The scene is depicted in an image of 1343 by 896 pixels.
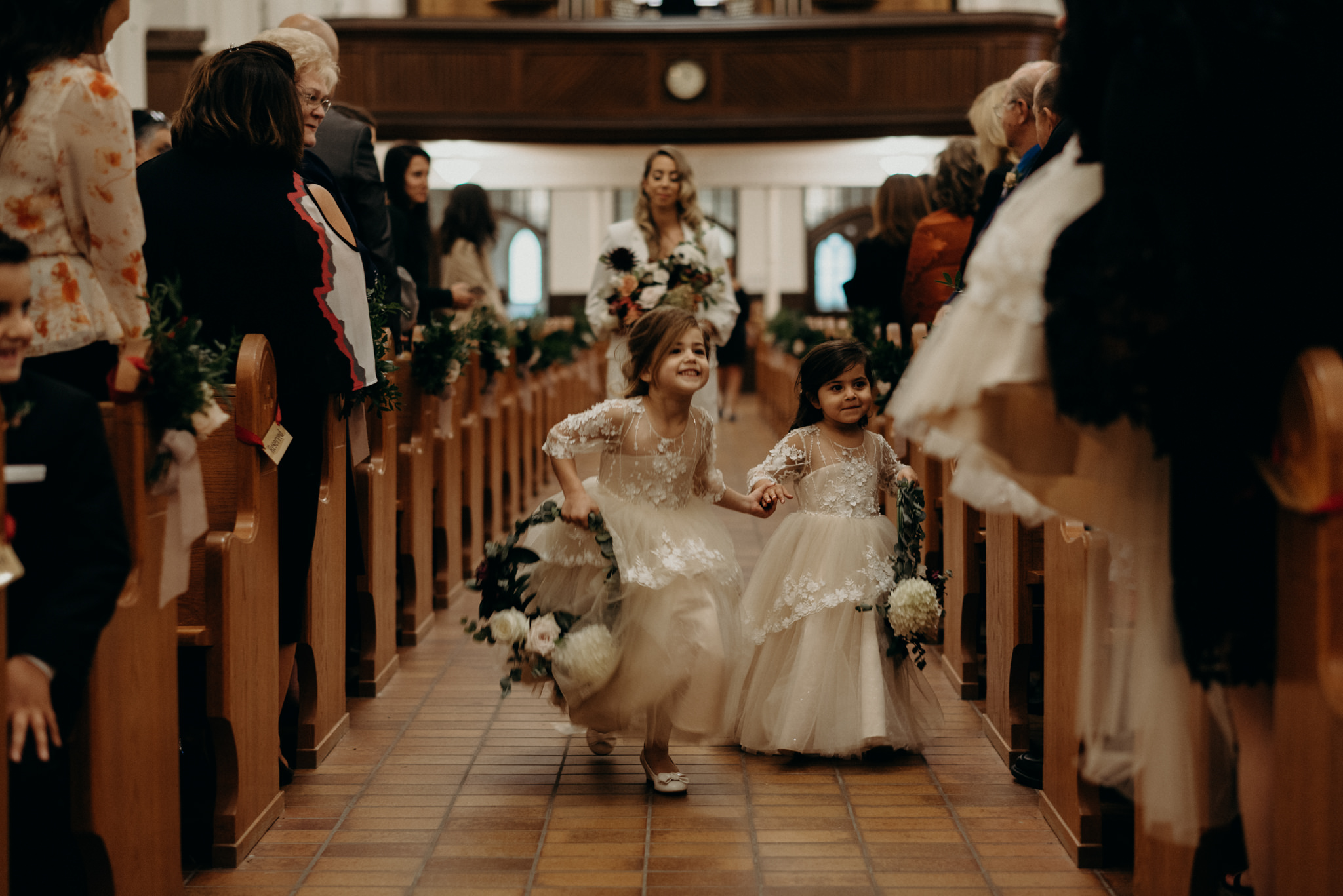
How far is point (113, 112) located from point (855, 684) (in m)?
2.43

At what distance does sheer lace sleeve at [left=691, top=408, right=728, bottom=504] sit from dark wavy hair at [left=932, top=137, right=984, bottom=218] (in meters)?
2.07

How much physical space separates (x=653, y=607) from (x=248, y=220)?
1.42 meters

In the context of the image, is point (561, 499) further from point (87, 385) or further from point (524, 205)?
point (524, 205)

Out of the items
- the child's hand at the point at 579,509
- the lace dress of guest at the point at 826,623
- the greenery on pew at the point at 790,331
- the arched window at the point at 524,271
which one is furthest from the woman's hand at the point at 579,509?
the arched window at the point at 524,271

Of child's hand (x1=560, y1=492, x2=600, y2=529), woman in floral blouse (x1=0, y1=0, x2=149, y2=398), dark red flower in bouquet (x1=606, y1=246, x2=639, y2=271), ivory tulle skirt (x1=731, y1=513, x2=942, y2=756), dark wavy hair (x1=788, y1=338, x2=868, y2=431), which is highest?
dark red flower in bouquet (x1=606, y1=246, x2=639, y2=271)

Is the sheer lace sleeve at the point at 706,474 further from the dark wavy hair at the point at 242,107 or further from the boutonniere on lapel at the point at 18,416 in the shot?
the boutonniere on lapel at the point at 18,416

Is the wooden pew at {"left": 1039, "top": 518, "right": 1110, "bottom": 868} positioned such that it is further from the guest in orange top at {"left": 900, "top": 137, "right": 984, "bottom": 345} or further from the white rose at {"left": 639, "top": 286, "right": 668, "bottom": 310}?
the white rose at {"left": 639, "top": 286, "right": 668, "bottom": 310}

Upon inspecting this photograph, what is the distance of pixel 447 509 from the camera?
5836 mm

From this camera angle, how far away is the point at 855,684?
3.79 metres

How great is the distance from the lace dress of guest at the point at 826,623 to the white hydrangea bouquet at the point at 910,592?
0.05 meters

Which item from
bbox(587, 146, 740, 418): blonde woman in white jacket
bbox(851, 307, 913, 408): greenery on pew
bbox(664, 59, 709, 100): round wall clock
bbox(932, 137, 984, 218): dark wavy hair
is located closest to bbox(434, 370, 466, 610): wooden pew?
bbox(587, 146, 740, 418): blonde woman in white jacket

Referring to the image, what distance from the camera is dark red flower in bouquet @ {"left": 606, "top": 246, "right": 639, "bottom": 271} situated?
602cm

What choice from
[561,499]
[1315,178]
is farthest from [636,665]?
[1315,178]

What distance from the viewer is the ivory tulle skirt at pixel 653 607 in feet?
11.1
